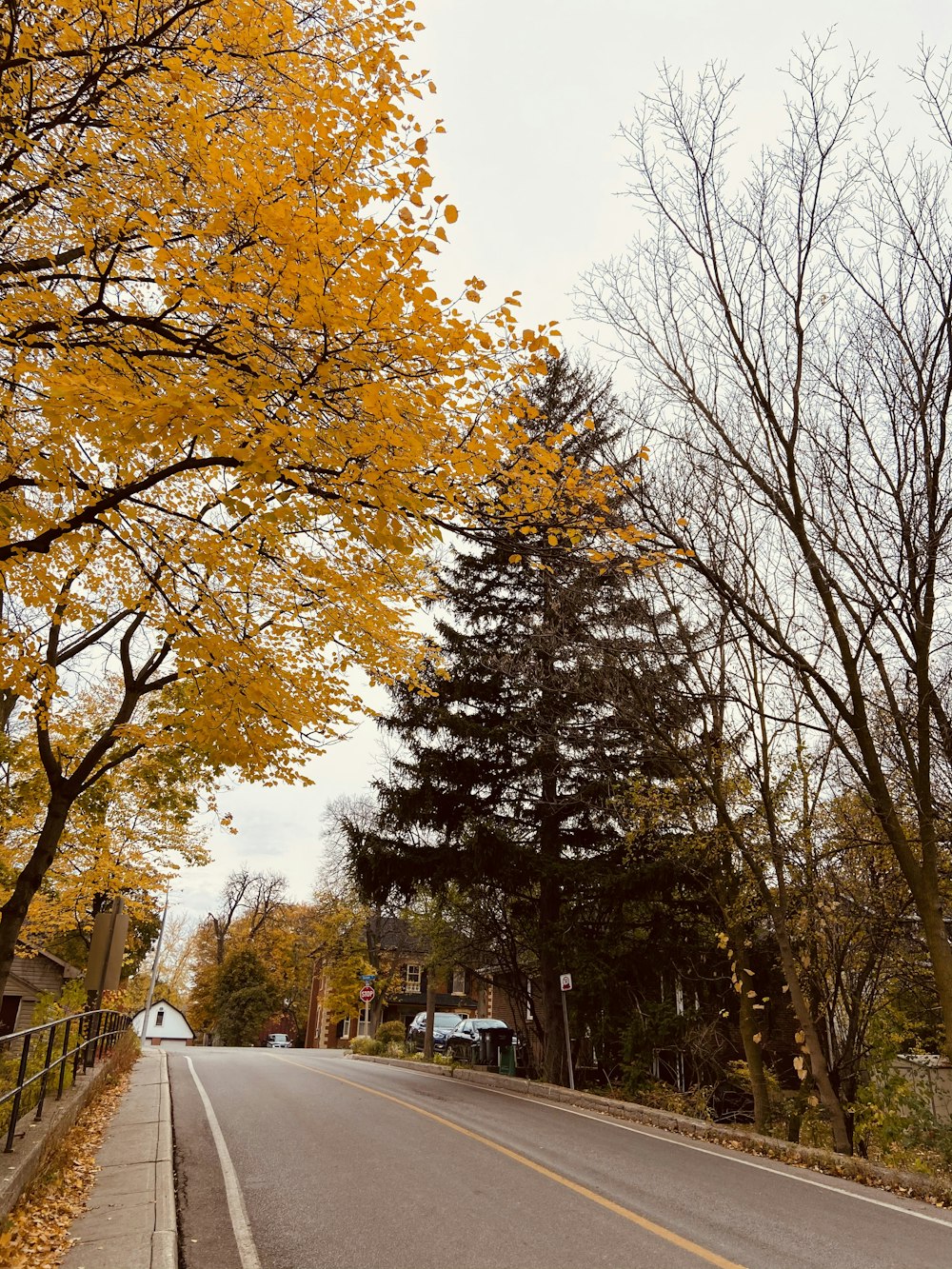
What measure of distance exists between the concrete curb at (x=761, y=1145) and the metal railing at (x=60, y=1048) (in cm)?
790

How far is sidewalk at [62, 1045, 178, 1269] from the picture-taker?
15.4 ft

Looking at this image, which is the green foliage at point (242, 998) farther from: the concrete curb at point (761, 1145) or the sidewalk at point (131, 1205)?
the sidewalk at point (131, 1205)

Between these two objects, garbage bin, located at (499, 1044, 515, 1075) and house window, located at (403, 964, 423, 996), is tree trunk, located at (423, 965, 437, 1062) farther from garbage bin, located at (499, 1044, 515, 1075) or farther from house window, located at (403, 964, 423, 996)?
house window, located at (403, 964, 423, 996)

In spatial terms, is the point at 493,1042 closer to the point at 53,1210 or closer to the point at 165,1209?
the point at 165,1209

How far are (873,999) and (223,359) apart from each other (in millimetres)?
11588

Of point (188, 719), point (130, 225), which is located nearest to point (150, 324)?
point (130, 225)

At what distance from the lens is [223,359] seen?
491cm

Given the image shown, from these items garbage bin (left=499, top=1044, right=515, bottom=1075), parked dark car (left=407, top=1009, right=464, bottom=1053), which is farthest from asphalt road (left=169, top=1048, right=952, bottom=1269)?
parked dark car (left=407, top=1009, right=464, bottom=1053)

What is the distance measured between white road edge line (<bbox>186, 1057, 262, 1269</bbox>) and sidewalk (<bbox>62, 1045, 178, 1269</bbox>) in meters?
0.44

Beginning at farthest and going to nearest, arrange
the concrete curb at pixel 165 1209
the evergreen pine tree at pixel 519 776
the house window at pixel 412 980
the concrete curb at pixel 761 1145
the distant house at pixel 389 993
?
the house window at pixel 412 980 < the distant house at pixel 389 993 < the evergreen pine tree at pixel 519 776 < the concrete curb at pixel 761 1145 < the concrete curb at pixel 165 1209

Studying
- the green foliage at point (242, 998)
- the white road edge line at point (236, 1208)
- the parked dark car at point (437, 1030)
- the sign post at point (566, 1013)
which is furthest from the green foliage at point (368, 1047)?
the white road edge line at point (236, 1208)

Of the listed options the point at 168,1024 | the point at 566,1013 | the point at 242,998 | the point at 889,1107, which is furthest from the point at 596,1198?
the point at 168,1024

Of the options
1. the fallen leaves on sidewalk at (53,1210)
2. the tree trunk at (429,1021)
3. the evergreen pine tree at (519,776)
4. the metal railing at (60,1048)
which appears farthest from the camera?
the tree trunk at (429,1021)

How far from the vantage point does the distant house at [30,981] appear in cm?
3034
